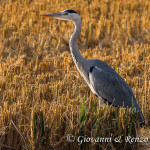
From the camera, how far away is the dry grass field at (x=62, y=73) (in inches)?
144

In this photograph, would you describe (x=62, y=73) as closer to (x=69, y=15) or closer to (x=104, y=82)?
(x=69, y=15)

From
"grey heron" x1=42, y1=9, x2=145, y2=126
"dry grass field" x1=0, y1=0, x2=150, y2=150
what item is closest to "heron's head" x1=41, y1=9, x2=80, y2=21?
"grey heron" x1=42, y1=9, x2=145, y2=126

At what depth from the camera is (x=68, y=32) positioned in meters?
8.48

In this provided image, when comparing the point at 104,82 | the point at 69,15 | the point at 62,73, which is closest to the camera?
the point at 104,82

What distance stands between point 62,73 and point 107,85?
1.69 meters

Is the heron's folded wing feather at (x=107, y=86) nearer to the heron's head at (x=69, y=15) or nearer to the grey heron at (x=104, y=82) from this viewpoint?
the grey heron at (x=104, y=82)

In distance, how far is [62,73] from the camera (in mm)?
6297

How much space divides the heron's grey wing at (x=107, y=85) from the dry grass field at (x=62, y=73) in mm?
215

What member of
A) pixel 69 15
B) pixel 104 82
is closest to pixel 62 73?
pixel 69 15

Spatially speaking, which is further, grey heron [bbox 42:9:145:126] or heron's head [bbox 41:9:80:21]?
heron's head [bbox 41:9:80:21]

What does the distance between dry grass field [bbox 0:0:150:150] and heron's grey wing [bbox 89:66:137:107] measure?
0.70 ft

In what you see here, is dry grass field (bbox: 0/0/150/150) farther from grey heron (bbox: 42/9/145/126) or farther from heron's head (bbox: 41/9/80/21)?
heron's head (bbox: 41/9/80/21)

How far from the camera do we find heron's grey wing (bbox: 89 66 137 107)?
471 cm

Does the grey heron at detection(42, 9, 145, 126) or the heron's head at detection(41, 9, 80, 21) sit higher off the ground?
the heron's head at detection(41, 9, 80, 21)
